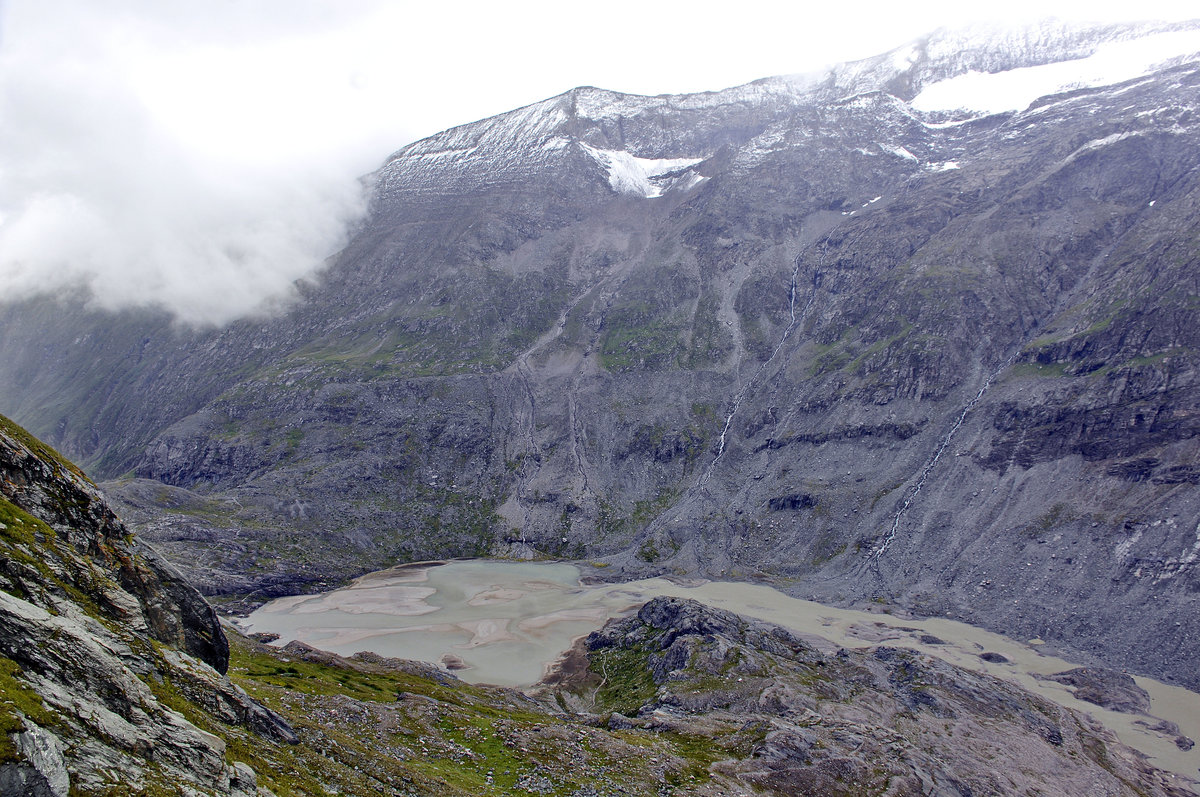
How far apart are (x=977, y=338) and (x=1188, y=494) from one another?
275 ft

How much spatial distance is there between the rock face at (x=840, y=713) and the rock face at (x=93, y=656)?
156 feet

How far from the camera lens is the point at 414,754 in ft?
164

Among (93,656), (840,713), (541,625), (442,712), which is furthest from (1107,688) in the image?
(93,656)

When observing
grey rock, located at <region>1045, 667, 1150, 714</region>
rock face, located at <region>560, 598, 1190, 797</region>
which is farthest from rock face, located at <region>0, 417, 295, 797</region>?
grey rock, located at <region>1045, 667, 1150, 714</region>

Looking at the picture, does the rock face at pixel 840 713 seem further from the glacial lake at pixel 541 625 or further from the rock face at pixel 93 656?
the rock face at pixel 93 656

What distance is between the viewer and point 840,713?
80.2 meters

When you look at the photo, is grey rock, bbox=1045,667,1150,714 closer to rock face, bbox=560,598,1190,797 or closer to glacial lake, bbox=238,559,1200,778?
glacial lake, bbox=238,559,1200,778

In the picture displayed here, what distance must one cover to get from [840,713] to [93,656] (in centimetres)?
7972

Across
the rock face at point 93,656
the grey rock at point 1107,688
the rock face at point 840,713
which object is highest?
the rock face at point 93,656

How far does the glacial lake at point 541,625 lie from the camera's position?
9631 centimetres

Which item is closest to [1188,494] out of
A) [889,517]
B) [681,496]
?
[889,517]

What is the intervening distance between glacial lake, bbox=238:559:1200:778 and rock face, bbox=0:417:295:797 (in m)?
76.9

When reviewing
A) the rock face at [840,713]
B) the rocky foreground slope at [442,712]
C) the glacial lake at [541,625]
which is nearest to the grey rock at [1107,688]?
the glacial lake at [541,625]

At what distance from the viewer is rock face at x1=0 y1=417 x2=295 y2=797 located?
675 inches
